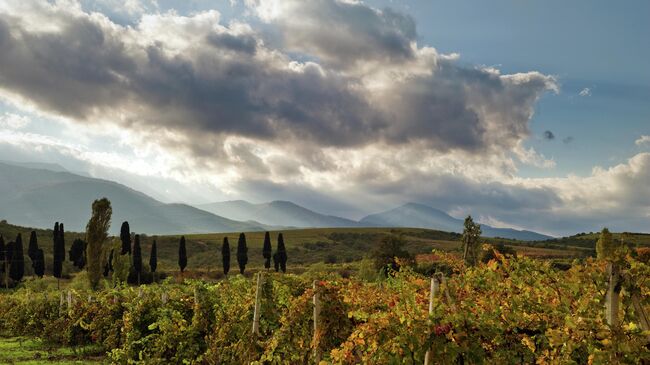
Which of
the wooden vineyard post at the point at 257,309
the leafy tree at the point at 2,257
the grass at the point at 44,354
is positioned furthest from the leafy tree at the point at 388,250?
the leafy tree at the point at 2,257

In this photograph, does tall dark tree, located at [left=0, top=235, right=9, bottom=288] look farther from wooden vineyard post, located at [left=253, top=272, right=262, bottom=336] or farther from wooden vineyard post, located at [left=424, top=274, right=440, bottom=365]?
wooden vineyard post, located at [left=424, top=274, right=440, bottom=365]

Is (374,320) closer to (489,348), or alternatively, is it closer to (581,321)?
(489,348)

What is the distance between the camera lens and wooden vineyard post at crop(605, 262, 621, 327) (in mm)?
4219

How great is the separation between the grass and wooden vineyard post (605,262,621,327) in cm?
1973

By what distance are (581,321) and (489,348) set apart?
1.94m

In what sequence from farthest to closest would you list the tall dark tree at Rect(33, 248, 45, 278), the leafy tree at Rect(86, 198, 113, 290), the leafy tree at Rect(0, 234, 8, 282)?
1. the tall dark tree at Rect(33, 248, 45, 278)
2. the leafy tree at Rect(0, 234, 8, 282)
3. the leafy tree at Rect(86, 198, 113, 290)

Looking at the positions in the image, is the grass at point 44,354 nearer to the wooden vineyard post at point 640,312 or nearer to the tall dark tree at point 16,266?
the wooden vineyard post at point 640,312

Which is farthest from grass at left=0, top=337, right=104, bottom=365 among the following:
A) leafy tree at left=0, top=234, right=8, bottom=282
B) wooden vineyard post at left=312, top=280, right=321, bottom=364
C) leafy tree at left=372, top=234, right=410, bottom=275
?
leafy tree at left=0, top=234, right=8, bottom=282

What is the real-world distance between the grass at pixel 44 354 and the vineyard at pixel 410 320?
201 inches

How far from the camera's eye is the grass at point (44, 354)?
64.4 ft

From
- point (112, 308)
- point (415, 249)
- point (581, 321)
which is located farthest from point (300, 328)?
point (415, 249)

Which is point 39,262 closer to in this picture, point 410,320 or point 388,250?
point 388,250

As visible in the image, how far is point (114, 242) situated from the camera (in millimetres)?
60094

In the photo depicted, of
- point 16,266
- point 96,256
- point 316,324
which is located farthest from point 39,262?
point 316,324
